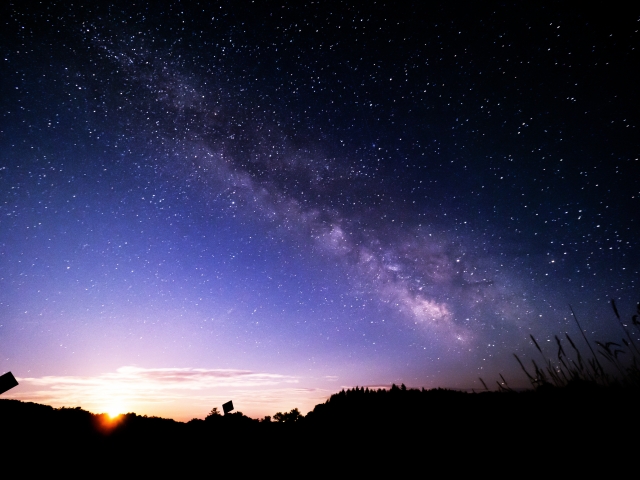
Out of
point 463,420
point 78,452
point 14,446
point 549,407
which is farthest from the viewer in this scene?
point 78,452

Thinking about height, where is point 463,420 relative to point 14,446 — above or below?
above

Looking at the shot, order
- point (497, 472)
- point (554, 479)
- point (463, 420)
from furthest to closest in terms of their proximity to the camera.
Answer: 1. point (463, 420)
2. point (497, 472)
3. point (554, 479)

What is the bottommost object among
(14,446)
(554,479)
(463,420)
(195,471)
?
(195,471)

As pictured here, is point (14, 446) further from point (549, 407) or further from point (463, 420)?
point (549, 407)

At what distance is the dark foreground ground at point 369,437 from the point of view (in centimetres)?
295

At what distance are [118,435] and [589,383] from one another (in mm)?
9251

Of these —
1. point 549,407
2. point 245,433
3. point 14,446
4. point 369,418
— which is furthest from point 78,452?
point 549,407

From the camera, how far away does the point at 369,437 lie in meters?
4.38

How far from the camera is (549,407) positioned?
3.68 metres

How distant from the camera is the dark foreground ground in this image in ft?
9.69

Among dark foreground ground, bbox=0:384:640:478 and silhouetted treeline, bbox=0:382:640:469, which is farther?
silhouetted treeline, bbox=0:382:640:469

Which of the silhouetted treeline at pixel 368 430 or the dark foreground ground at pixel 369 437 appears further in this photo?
the silhouetted treeline at pixel 368 430

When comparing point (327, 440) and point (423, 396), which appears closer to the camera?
point (327, 440)

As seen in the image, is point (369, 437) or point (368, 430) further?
point (368, 430)
